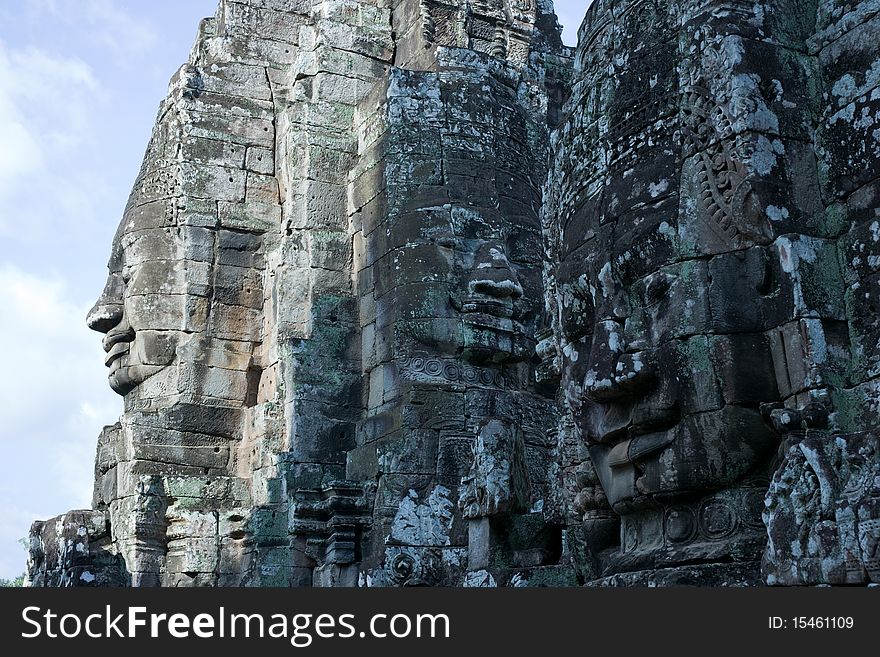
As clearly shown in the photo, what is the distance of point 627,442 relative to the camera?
5879mm

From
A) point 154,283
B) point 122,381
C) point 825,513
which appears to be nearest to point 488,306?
point 154,283

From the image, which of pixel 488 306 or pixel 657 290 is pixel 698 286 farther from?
pixel 488 306

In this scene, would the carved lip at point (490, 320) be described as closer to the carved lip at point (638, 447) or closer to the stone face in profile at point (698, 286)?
the stone face in profile at point (698, 286)

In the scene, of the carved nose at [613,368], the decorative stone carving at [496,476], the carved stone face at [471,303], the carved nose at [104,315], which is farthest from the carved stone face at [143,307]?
the carved nose at [613,368]

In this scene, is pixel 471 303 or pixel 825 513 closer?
pixel 825 513

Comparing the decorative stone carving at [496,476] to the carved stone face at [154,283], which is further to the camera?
the carved stone face at [154,283]

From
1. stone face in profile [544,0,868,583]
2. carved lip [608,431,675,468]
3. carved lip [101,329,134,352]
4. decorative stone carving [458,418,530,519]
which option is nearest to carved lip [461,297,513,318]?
decorative stone carving [458,418,530,519]

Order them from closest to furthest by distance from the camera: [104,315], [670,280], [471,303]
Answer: [670,280], [471,303], [104,315]

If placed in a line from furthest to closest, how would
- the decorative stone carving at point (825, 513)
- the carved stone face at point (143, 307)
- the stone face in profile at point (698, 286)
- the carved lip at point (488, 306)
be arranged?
the carved stone face at point (143, 307) < the carved lip at point (488, 306) < the stone face in profile at point (698, 286) < the decorative stone carving at point (825, 513)

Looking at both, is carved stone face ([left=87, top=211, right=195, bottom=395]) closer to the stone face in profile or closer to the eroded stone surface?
the eroded stone surface

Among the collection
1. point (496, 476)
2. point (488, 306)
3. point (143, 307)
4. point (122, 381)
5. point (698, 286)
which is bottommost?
point (496, 476)

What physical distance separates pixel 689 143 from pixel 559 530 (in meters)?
2.59

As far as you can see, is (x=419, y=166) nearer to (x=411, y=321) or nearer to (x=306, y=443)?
(x=411, y=321)

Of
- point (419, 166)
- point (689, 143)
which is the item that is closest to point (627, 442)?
point (689, 143)
